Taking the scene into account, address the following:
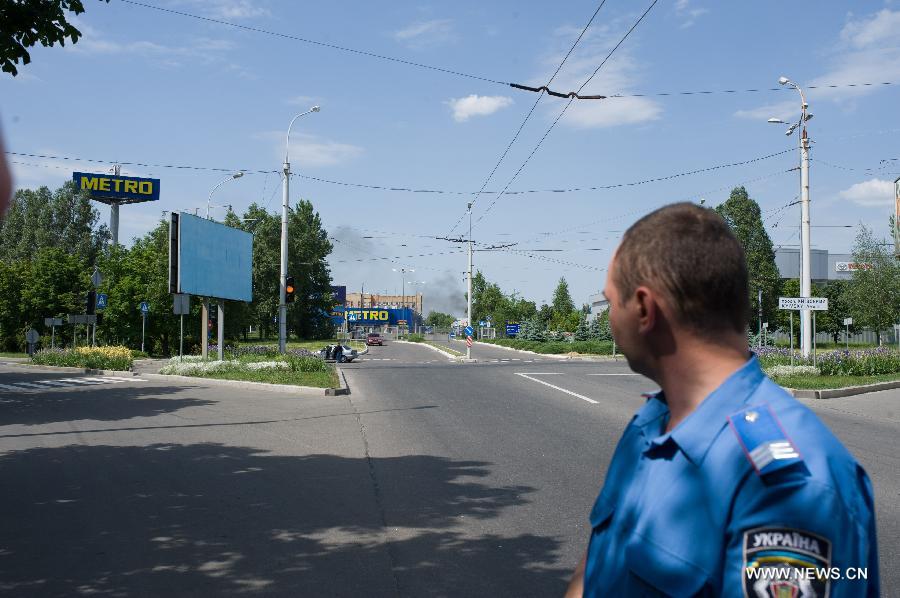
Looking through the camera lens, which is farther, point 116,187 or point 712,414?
point 116,187

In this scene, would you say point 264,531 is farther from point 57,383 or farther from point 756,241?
point 756,241

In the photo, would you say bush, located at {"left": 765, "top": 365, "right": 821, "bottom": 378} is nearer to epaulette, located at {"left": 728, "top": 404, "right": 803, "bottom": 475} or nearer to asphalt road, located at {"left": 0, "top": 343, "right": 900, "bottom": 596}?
asphalt road, located at {"left": 0, "top": 343, "right": 900, "bottom": 596}

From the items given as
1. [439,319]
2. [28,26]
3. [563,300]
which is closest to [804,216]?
[28,26]

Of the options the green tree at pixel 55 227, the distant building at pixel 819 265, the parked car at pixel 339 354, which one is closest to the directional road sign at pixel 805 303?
the parked car at pixel 339 354

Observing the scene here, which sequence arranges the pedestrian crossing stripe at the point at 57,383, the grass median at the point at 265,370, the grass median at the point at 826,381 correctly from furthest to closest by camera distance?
1. the grass median at the point at 265,370
2. the pedestrian crossing stripe at the point at 57,383
3. the grass median at the point at 826,381

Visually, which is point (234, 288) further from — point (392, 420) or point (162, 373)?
point (392, 420)

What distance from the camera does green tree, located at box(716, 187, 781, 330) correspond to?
64375 millimetres

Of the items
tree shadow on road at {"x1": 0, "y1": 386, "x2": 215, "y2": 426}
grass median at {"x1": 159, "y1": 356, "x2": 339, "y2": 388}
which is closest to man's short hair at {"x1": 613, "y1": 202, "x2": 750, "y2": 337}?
tree shadow on road at {"x1": 0, "y1": 386, "x2": 215, "y2": 426}

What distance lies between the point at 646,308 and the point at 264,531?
5.29 m

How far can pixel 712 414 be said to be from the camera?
1.37 m

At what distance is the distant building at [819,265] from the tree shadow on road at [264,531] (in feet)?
319

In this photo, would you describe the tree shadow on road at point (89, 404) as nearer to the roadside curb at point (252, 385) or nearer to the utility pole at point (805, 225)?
the roadside curb at point (252, 385)

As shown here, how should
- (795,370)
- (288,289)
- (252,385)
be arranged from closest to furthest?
(252,385) → (795,370) → (288,289)

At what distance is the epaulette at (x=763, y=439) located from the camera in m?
1.23
